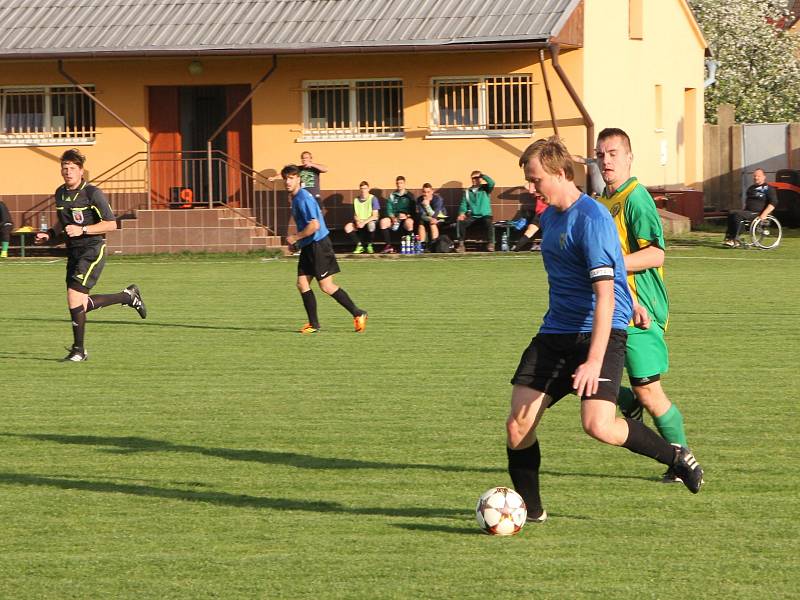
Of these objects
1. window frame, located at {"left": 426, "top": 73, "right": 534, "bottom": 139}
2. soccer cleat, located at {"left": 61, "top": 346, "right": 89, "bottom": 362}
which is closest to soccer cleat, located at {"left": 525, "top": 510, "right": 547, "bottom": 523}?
soccer cleat, located at {"left": 61, "top": 346, "right": 89, "bottom": 362}

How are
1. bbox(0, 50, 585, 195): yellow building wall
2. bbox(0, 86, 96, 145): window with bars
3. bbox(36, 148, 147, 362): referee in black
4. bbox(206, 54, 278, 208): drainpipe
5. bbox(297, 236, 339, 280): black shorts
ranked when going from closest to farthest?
1. bbox(36, 148, 147, 362): referee in black
2. bbox(297, 236, 339, 280): black shorts
3. bbox(206, 54, 278, 208): drainpipe
4. bbox(0, 50, 585, 195): yellow building wall
5. bbox(0, 86, 96, 145): window with bars

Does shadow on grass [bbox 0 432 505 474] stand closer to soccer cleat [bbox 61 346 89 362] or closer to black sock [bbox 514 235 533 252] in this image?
soccer cleat [bbox 61 346 89 362]

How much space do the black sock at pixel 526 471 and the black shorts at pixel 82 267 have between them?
7803 mm

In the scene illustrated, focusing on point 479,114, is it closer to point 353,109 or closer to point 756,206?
point 353,109

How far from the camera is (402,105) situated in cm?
2972

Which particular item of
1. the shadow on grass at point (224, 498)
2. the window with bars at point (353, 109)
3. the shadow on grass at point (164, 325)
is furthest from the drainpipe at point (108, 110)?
the shadow on grass at point (224, 498)

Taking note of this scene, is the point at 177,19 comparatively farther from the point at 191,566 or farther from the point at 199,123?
the point at 191,566

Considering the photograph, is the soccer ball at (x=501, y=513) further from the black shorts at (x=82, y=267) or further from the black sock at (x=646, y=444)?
the black shorts at (x=82, y=267)

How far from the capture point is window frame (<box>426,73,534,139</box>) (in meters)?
29.2

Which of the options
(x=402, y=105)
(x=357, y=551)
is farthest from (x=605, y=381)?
(x=402, y=105)

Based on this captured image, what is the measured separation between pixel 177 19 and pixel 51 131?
3626 millimetres

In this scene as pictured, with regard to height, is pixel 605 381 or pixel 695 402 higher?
pixel 605 381

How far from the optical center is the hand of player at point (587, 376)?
21.0 ft

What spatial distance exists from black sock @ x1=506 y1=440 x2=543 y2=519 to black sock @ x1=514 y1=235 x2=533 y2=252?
19977 millimetres
